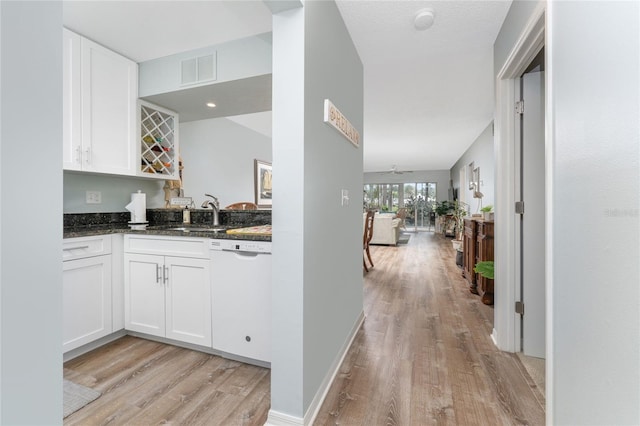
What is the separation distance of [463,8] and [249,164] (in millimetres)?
4272

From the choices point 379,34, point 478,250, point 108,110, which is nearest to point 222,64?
point 108,110

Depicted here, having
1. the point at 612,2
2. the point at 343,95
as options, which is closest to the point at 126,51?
the point at 343,95

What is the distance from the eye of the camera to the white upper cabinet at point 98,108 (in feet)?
7.03

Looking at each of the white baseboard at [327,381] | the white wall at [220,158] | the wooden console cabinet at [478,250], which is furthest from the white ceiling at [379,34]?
the white baseboard at [327,381]

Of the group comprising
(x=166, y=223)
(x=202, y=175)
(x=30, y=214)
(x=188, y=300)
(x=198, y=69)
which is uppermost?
(x=198, y=69)

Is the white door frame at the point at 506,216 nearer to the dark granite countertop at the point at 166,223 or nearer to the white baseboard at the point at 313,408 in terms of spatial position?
the white baseboard at the point at 313,408

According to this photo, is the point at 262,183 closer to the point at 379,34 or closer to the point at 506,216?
the point at 379,34

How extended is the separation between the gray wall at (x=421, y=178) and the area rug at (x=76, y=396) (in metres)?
11.3

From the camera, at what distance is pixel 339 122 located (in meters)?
1.91

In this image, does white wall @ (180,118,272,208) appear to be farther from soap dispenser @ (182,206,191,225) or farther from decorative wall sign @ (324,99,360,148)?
decorative wall sign @ (324,99,360,148)

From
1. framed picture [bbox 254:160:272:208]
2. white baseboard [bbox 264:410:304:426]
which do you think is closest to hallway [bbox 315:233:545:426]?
white baseboard [bbox 264:410:304:426]

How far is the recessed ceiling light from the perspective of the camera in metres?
2.02

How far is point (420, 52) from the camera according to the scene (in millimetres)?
2631

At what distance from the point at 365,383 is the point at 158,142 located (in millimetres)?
2696
